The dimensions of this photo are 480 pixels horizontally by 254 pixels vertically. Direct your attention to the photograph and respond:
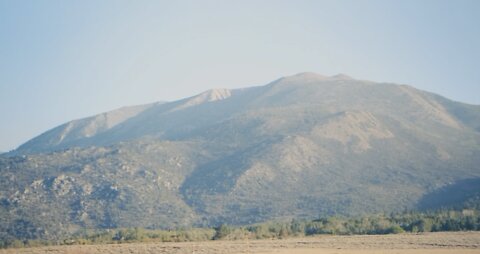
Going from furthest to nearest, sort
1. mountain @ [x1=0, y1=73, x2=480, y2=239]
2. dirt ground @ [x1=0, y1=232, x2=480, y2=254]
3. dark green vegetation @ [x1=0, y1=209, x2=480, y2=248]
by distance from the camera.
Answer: mountain @ [x1=0, y1=73, x2=480, y2=239] → dark green vegetation @ [x1=0, y1=209, x2=480, y2=248] → dirt ground @ [x1=0, y1=232, x2=480, y2=254]

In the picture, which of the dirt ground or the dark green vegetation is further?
the dark green vegetation

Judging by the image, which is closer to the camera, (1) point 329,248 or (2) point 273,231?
(1) point 329,248

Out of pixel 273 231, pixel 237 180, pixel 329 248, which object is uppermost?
pixel 237 180

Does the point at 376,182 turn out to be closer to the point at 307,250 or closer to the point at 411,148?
the point at 411,148

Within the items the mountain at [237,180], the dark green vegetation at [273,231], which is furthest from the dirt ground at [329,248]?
the mountain at [237,180]

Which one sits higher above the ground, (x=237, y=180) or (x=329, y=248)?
(x=237, y=180)

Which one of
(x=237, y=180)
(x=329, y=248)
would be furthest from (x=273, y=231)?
(x=237, y=180)

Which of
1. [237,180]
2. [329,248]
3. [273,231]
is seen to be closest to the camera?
[329,248]

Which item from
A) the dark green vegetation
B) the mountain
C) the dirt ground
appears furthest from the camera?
the mountain

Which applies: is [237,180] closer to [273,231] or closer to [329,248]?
[273,231]

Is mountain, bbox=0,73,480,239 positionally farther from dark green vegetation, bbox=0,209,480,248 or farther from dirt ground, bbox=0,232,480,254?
dirt ground, bbox=0,232,480,254

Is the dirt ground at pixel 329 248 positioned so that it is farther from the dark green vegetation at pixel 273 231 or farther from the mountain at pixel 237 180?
the mountain at pixel 237 180

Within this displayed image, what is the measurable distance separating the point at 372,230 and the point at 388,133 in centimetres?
13640

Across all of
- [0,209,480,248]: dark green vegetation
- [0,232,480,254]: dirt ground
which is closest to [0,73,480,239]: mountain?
[0,209,480,248]: dark green vegetation
